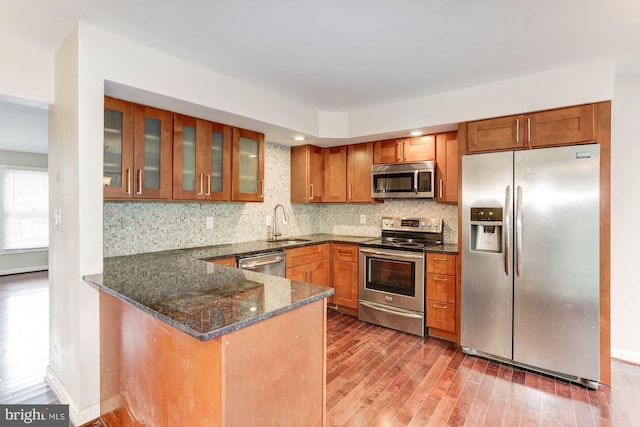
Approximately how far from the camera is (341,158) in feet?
13.9

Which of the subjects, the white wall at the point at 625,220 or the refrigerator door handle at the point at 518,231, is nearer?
the refrigerator door handle at the point at 518,231

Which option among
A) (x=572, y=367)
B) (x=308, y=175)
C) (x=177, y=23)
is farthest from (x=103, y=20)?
(x=572, y=367)

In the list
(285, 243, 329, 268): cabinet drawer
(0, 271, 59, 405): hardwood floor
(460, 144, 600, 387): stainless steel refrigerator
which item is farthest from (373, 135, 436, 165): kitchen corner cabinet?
(0, 271, 59, 405): hardwood floor

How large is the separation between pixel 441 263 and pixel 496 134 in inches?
51.4

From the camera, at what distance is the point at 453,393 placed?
229 cm

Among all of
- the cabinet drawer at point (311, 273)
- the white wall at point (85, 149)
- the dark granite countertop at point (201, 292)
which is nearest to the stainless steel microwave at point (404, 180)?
the cabinet drawer at point (311, 273)

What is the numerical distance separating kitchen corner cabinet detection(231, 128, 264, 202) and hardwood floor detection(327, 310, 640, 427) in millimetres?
1769

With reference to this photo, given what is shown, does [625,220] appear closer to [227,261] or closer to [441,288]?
[441,288]

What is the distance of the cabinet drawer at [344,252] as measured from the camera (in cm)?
384

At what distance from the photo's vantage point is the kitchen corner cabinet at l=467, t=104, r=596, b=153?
2457 mm

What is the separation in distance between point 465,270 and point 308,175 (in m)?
2.20

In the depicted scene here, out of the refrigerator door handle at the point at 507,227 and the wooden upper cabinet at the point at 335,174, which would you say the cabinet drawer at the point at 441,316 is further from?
the wooden upper cabinet at the point at 335,174

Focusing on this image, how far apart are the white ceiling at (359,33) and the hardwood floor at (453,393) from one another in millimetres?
2449

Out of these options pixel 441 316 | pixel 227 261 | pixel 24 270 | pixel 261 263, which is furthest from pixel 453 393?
pixel 24 270
